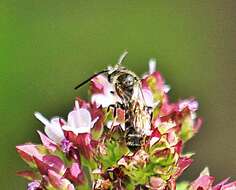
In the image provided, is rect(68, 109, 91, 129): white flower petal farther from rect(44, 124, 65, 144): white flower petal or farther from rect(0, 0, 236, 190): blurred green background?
rect(0, 0, 236, 190): blurred green background

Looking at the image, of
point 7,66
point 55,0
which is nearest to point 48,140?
point 7,66

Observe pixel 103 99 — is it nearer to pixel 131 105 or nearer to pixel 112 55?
pixel 131 105

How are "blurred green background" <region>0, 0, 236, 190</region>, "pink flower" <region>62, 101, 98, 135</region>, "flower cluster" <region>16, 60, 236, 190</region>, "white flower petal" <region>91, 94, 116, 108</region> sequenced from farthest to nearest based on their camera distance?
"blurred green background" <region>0, 0, 236, 190</region>
"white flower petal" <region>91, 94, 116, 108</region>
"pink flower" <region>62, 101, 98, 135</region>
"flower cluster" <region>16, 60, 236, 190</region>

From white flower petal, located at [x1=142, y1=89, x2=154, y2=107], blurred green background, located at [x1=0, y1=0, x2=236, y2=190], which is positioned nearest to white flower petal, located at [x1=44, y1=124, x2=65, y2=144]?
white flower petal, located at [x1=142, y1=89, x2=154, y2=107]

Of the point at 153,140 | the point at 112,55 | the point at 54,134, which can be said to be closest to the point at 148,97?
the point at 153,140

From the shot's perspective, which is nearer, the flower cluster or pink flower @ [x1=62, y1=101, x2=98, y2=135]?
the flower cluster

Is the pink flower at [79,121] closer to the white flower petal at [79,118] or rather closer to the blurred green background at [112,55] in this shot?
the white flower petal at [79,118]
